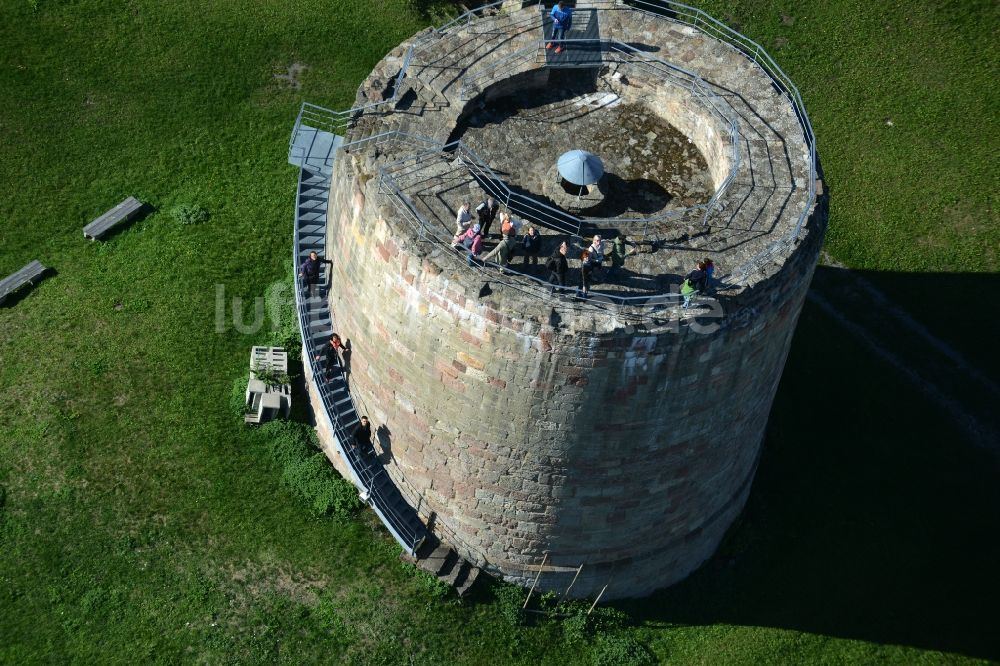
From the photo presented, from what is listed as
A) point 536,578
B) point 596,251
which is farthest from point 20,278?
point 596,251

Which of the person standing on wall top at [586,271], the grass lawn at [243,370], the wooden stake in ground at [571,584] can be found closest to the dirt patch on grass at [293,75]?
the grass lawn at [243,370]

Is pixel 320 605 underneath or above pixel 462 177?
underneath

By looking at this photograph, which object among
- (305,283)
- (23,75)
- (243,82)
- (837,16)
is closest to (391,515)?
(305,283)

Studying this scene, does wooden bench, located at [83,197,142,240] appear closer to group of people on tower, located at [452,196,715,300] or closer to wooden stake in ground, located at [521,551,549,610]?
group of people on tower, located at [452,196,715,300]

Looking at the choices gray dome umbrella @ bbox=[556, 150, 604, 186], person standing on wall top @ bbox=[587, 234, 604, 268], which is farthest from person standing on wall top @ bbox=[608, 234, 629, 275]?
gray dome umbrella @ bbox=[556, 150, 604, 186]

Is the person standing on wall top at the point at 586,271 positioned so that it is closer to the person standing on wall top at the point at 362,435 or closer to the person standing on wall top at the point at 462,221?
the person standing on wall top at the point at 462,221

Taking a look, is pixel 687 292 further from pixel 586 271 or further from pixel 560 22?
pixel 560 22

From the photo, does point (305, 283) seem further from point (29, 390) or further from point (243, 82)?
point (243, 82)
